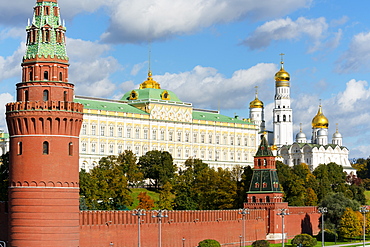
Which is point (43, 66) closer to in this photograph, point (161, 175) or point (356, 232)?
point (356, 232)

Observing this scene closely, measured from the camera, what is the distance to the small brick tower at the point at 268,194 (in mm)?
125000

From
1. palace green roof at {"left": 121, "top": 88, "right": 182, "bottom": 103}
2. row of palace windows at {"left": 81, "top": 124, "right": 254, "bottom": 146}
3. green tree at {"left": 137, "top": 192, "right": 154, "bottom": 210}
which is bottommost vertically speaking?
green tree at {"left": 137, "top": 192, "right": 154, "bottom": 210}

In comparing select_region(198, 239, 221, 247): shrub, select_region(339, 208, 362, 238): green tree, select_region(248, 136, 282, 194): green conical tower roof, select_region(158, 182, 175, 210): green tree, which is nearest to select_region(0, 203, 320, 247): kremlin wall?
select_region(198, 239, 221, 247): shrub

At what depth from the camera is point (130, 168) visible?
148m

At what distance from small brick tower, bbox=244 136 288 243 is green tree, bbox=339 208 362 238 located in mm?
9335

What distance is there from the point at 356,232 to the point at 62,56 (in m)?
66.1

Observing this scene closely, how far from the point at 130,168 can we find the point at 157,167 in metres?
8.31

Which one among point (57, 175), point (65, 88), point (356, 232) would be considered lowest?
point (356, 232)

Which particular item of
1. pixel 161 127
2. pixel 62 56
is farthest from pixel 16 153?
pixel 161 127

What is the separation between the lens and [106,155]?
162750 millimetres

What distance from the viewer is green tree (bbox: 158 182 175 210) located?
13143cm

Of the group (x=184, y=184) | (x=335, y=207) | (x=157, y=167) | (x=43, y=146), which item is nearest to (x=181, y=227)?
(x=43, y=146)

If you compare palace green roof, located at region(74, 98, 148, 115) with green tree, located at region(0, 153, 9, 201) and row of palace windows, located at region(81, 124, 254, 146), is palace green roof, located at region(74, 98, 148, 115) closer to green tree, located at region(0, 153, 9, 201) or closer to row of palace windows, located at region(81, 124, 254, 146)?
row of palace windows, located at region(81, 124, 254, 146)

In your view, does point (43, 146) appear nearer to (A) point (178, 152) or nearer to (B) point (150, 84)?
(A) point (178, 152)
